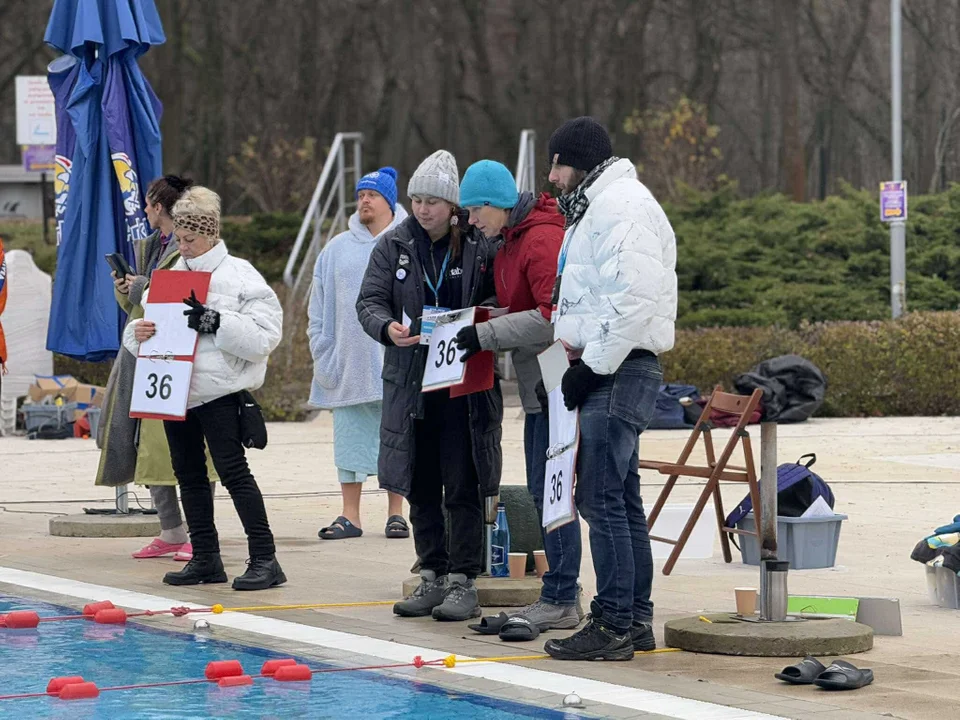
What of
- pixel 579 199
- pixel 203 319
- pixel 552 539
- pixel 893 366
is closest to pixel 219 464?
pixel 203 319

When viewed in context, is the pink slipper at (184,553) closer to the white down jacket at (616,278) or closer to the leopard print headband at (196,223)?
the leopard print headband at (196,223)

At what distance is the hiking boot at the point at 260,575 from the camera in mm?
8117

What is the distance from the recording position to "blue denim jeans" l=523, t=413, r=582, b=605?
6992 mm

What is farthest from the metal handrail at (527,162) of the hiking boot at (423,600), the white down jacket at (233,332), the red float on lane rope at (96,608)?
the red float on lane rope at (96,608)

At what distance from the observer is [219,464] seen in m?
8.14

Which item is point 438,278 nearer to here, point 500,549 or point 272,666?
point 500,549

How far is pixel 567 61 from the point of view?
3516 cm

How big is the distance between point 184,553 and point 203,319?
1705mm

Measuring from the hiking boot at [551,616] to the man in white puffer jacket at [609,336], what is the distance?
1.65 feet

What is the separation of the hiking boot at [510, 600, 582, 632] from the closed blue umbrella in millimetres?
4244

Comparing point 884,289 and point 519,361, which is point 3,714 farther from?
point 884,289

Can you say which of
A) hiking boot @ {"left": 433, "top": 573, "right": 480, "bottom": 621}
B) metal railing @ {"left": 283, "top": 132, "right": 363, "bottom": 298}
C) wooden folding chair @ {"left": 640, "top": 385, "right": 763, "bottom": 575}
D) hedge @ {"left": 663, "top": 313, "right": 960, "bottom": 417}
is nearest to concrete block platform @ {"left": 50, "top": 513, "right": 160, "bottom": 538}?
wooden folding chair @ {"left": 640, "top": 385, "right": 763, "bottom": 575}

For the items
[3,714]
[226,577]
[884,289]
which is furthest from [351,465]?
[884,289]

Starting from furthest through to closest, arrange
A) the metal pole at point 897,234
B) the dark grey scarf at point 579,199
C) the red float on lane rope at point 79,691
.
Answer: the metal pole at point 897,234 → the dark grey scarf at point 579,199 → the red float on lane rope at point 79,691
